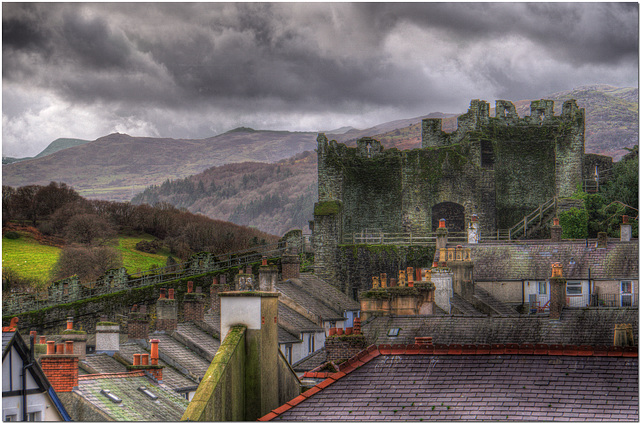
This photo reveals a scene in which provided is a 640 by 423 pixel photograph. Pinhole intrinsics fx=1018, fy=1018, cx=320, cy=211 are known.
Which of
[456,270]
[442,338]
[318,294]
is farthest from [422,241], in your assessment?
[442,338]

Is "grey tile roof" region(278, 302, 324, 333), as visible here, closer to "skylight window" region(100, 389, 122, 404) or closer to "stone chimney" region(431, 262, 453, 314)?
"stone chimney" region(431, 262, 453, 314)

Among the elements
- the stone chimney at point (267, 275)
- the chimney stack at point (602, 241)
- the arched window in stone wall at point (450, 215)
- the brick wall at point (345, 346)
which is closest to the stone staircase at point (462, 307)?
the chimney stack at point (602, 241)

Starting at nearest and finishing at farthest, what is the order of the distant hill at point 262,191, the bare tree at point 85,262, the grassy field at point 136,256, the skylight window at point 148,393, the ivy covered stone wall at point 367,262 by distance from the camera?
the skylight window at point 148,393 → the ivy covered stone wall at point 367,262 → the bare tree at point 85,262 → the grassy field at point 136,256 → the distant hill at point 262,191

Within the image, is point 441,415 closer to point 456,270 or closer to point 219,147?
point 456,270

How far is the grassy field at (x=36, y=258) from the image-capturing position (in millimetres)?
56469

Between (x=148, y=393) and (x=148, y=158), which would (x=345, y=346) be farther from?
(x=148, y=158)

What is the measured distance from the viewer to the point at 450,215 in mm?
53250

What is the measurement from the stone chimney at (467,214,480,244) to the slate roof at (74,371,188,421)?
79.1 ft

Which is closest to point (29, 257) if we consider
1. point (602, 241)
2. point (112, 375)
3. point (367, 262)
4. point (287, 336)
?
point (367, 262)

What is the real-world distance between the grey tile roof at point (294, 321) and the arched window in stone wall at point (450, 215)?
15.5 m

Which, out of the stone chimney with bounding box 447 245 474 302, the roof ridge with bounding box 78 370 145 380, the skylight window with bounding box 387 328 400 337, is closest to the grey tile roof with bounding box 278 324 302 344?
the stone chimney with bounding box 447 245 474 302

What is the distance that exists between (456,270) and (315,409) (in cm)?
2033

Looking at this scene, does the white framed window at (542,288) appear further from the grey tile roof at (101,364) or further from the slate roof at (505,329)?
the slate roof at (505,329)

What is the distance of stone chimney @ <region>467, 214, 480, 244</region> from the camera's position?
45625 mm
